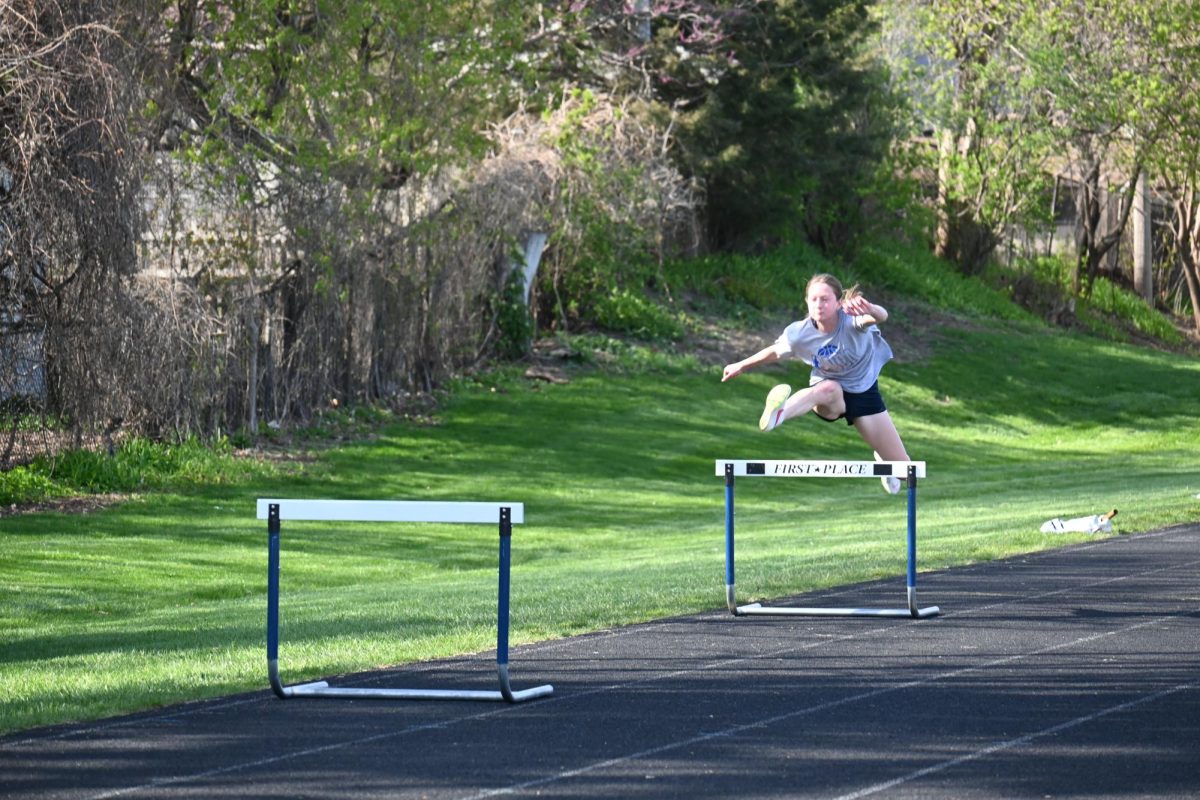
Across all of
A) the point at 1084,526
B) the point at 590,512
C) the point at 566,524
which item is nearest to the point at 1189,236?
the point at 590,512

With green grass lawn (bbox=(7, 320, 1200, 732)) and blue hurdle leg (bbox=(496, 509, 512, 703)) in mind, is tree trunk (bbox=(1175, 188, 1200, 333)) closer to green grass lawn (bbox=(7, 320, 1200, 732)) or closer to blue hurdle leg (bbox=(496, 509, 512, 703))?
green grass lawn (bbox=(7, 320, 1200, 732))

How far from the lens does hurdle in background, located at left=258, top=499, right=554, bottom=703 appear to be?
7883 millimetres

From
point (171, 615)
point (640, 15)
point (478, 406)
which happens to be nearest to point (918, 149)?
point (640, 15)

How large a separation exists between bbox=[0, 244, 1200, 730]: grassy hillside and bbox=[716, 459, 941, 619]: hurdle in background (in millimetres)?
711

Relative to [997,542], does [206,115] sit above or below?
above

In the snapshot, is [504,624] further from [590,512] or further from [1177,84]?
[1177,84]

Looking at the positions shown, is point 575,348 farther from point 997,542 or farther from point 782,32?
point 997,542

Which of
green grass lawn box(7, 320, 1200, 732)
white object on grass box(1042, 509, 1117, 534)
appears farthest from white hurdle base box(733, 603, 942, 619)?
white object on grass box(1042, 509, 1117, 534)

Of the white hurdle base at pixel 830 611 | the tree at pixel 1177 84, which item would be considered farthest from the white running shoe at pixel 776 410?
the tree at pixel 1177 84

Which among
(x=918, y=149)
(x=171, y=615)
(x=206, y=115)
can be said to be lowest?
(x=171, y=615)

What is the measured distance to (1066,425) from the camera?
36.1 meters

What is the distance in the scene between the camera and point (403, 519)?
26.0 feet

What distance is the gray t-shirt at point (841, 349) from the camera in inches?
460

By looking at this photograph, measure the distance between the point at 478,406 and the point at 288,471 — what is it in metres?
6.62
